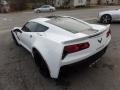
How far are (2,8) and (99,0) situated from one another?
112 ft

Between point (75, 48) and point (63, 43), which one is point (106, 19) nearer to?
point (75, 48)

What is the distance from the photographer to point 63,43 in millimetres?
3881

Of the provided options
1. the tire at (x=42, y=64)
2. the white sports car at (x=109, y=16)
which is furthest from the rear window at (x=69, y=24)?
the white sports car at (x=109, y=16)

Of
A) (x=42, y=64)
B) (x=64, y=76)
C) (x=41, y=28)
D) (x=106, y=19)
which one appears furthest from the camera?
(x=106, y=19)

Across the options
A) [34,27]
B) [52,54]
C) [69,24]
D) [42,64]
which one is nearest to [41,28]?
[34,27]

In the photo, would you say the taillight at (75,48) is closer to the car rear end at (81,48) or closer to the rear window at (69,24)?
the car rear end at (81,48)

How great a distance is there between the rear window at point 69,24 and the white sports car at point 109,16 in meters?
6.60

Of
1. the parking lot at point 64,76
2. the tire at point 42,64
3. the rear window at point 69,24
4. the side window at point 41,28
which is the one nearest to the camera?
the parking lot at point 64,76

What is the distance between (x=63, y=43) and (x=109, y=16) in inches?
333

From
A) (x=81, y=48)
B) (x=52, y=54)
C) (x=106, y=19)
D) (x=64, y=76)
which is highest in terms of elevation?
(x=81, y=48)

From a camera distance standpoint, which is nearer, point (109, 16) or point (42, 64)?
point (42, 64)

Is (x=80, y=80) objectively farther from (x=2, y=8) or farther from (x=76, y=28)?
(x=2, y=8)

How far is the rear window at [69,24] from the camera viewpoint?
15.8ft

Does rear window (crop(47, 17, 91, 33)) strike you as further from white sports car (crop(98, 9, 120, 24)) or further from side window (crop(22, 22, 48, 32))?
white sports car (crop(98, 9, 120, 24))
